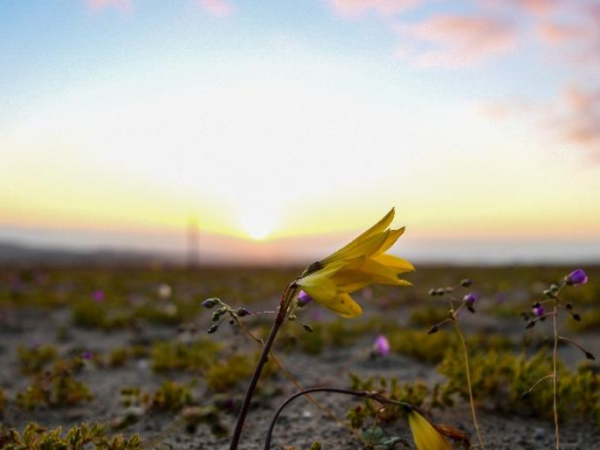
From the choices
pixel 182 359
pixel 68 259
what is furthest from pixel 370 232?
pixel 68 259

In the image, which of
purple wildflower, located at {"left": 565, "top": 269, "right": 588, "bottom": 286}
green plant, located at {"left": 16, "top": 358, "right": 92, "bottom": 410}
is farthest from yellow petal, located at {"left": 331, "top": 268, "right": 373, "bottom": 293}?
green plant, located at {"left": 16, "top": 358, "right": 92, "bottom": 410}

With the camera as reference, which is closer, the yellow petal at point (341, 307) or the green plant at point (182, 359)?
the yellow petal at point (341, 307)

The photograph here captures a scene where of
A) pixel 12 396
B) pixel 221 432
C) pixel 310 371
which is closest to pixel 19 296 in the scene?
pixel 12 396

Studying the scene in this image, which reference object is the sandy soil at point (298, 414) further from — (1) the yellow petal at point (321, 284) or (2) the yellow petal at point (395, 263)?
(1) the yellow petal at point (321, 284)

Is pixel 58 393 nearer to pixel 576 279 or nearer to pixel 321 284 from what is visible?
pixel 321 284

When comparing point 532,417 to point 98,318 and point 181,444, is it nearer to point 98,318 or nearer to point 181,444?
point 181,444

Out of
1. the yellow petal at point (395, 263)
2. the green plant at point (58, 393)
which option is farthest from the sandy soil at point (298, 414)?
the yellow petal at point (395, 263)

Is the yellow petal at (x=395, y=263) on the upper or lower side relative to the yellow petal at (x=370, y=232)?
lower

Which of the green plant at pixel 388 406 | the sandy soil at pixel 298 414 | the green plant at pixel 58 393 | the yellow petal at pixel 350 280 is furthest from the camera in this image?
the green plant at pixel 58 393
